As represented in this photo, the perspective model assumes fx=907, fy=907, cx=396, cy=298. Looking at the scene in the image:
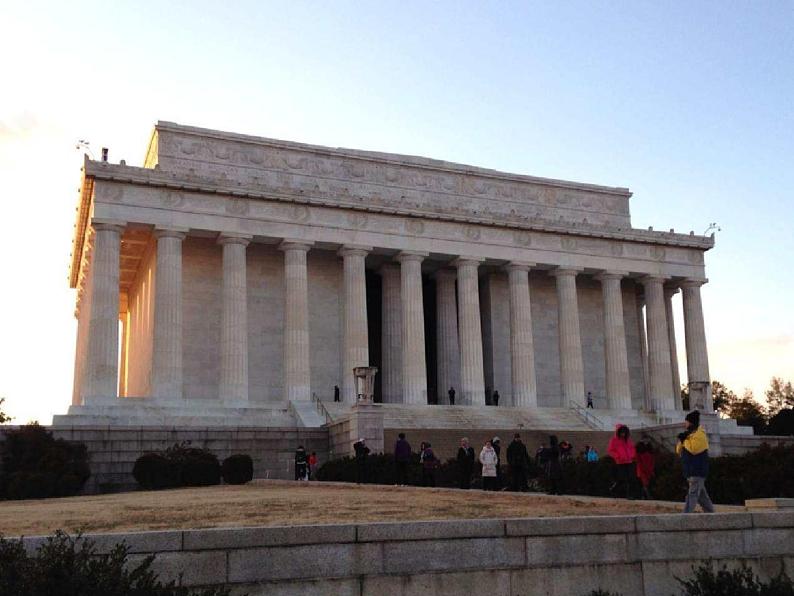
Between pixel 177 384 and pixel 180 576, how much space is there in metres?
34.3

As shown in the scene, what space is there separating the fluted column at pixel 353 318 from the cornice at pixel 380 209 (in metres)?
2.68

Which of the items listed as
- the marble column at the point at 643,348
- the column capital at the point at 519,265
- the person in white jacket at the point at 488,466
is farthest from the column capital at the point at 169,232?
the marble column at the point at 643,348

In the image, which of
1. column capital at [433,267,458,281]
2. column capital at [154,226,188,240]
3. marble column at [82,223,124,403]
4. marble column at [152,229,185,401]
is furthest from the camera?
column capital at [433,267,458,281]

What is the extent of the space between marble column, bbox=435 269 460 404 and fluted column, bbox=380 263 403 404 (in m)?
2.93

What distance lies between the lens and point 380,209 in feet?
161

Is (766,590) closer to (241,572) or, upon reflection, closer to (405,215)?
(241,572)

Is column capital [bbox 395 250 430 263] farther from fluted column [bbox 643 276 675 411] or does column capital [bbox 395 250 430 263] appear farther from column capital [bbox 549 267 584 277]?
fluted column [bbox 643 276 675 411]

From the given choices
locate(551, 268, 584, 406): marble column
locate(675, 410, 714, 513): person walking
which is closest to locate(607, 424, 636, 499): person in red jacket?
locate(675, 410, 714, 513): person walking

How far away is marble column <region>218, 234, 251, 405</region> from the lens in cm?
4491

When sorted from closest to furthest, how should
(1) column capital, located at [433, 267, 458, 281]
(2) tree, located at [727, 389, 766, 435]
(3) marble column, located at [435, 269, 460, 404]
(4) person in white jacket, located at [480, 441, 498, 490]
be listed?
(4) person in white jacket, located at [480, 441, 498, 490], (3) marble column, located at [435, 269, 460, 404], (1) column capital, located at [433, 267, 458, 281], (2) tree, located at [727, 389, 766, 435]

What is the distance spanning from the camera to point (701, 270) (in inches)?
2247

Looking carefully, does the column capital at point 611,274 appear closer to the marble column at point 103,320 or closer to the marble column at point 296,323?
the marble column at point 296,323

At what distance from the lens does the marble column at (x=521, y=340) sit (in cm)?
5122

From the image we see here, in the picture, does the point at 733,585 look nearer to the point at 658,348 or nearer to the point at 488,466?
the point at 488,466
